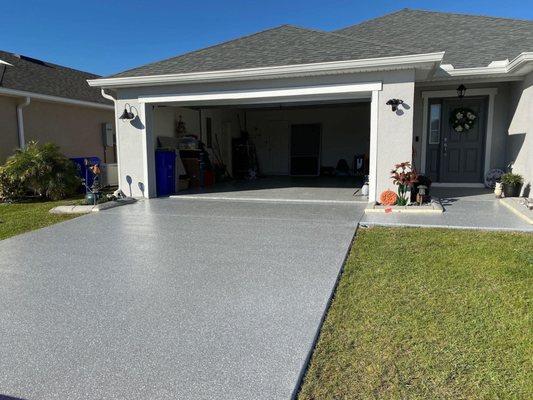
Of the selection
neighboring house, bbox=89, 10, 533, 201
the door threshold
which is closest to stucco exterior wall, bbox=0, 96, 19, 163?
neighboring house, bbox=89, 10, 533, 201

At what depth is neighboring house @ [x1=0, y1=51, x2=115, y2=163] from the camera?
1035 cm

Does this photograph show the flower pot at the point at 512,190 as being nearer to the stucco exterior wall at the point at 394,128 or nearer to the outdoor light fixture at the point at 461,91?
the stucco exterior wall at the point at 394,128

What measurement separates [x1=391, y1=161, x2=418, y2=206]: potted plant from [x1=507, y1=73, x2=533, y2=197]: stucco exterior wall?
2.45 meters

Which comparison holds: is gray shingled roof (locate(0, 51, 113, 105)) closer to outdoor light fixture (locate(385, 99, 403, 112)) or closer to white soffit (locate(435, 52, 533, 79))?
outdoor light fixture (locate(385, 99, 403, 112))

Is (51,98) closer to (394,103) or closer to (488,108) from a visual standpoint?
(394,103)

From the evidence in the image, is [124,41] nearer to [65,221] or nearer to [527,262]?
[65,221]

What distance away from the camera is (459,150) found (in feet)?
32.4

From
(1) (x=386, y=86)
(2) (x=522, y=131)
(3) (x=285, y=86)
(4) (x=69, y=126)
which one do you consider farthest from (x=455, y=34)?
(4) (x=69, y=126)

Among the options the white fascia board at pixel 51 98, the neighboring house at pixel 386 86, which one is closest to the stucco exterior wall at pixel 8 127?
the white fascia board at pixel 51 98

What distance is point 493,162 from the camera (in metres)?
9.57

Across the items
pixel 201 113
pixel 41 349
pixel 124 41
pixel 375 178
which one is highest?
pixel 124 41

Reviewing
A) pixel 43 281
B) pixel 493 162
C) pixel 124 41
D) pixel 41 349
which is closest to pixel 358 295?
pixel 41 349

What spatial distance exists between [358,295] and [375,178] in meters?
4.50

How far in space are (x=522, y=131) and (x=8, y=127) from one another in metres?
12.1
